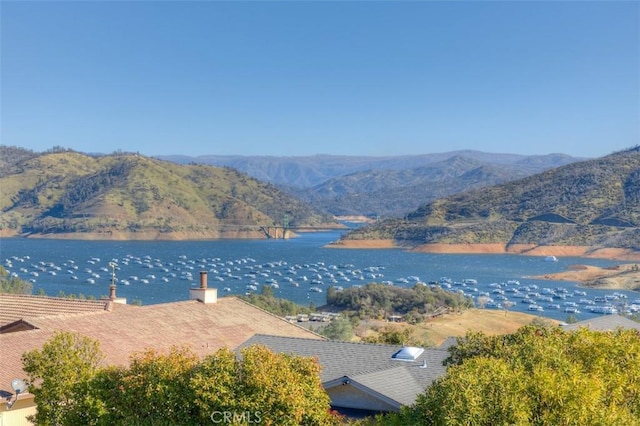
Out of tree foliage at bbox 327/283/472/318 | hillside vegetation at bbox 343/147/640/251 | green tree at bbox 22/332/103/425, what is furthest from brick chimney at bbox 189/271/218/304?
hillside vegetation at bbox 343/147/640/251

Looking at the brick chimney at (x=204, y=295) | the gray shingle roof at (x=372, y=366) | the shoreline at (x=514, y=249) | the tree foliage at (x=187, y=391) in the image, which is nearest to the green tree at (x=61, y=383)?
the tree foliage at (x=187, y=391)

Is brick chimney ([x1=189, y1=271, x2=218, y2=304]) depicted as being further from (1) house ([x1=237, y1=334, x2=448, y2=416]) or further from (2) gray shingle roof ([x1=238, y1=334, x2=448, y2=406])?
(1) house ([x1=237, y1=334, x2=448, y2=416])

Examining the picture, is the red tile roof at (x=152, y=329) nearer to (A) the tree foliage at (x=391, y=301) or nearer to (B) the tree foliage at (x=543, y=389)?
(B) the tree foliage at (x=543, y=389)

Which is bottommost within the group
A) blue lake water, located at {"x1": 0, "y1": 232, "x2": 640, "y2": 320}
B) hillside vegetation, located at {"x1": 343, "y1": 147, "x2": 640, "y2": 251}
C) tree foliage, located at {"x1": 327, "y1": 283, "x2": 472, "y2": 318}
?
blue lake water, located at {"x1": 0, "y1": 232, "x2": 640, "y2": 320}

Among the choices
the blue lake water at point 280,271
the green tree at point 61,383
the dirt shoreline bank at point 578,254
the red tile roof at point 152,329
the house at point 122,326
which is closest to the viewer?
the green tree at point 61,383

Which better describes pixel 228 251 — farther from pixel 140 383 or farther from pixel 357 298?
pixel 140 383

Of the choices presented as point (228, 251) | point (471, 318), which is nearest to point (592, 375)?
point (471, 318)

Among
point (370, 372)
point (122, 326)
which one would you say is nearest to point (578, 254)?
point (122, 326)
